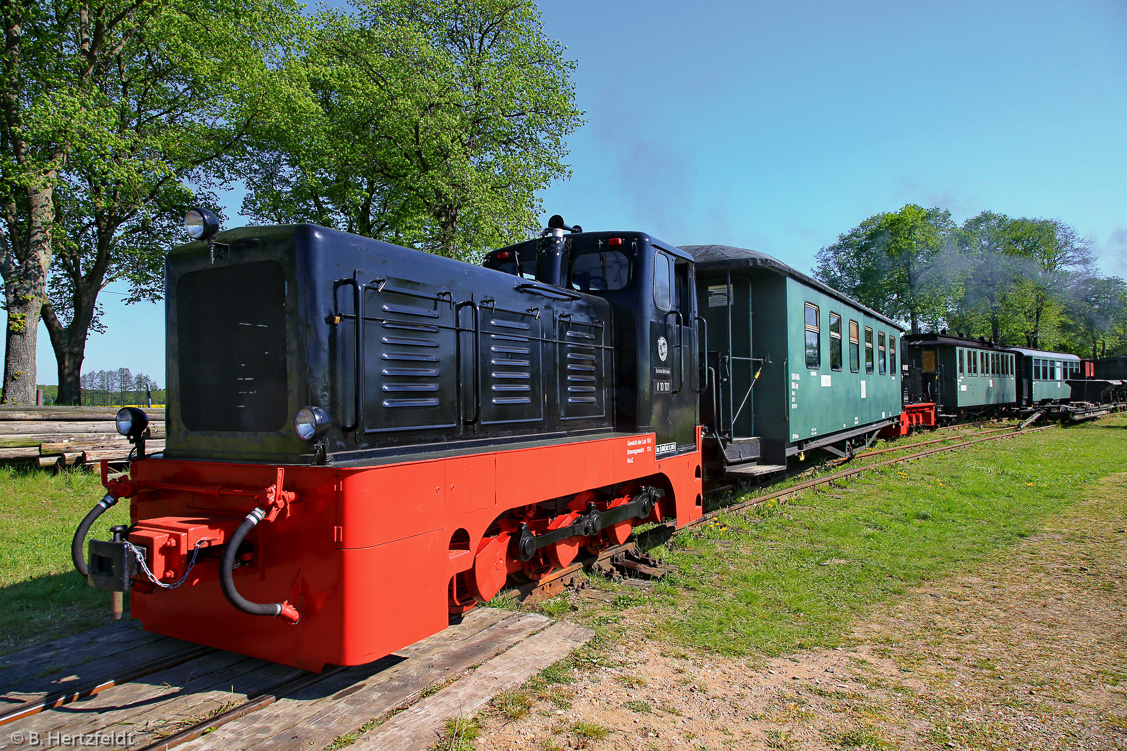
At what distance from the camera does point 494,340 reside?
454 centimetres

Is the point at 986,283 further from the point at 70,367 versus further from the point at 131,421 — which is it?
the point at 131,421

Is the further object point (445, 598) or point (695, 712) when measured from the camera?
point (445, 598)

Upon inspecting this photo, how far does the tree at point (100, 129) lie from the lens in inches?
491

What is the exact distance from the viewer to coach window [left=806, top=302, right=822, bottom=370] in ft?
32.2

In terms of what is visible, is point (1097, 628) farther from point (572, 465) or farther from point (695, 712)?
point (572, 465)

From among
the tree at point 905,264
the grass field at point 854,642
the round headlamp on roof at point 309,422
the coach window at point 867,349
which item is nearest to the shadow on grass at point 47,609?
the round headlamp on roof at point 309,422

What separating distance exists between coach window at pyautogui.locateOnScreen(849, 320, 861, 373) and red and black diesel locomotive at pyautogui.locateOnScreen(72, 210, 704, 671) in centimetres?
877

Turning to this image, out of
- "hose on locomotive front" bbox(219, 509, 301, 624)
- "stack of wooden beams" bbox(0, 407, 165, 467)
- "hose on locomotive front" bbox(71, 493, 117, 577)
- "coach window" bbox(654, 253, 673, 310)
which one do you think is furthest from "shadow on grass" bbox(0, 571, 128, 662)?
"coach window" bbox(654, 253, 673, 310)

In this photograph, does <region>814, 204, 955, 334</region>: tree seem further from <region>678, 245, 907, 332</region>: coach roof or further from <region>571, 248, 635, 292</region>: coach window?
<region>571, 248, 635, 292</region>: coach window

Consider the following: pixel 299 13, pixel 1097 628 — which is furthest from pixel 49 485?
pixel 299 13

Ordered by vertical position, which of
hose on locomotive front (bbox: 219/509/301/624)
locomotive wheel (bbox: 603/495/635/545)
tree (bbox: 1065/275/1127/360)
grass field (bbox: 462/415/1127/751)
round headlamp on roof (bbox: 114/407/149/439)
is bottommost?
grass field (bbox: 462/415/1127/751)

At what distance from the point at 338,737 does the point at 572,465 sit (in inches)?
90.7

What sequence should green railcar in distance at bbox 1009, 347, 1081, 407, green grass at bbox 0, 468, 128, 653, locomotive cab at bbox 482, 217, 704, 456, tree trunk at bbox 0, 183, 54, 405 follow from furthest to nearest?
green railcar in distance at bbox 1009, 347, 1081, 407 < tree trunk at bbox 0, 183, 54, 405 < locomotive cab at bbox 482, 217, 704, 456 < green grass at bbox 0, 468, 128, 653

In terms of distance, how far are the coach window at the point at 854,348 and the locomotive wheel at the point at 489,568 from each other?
32.4 ft
